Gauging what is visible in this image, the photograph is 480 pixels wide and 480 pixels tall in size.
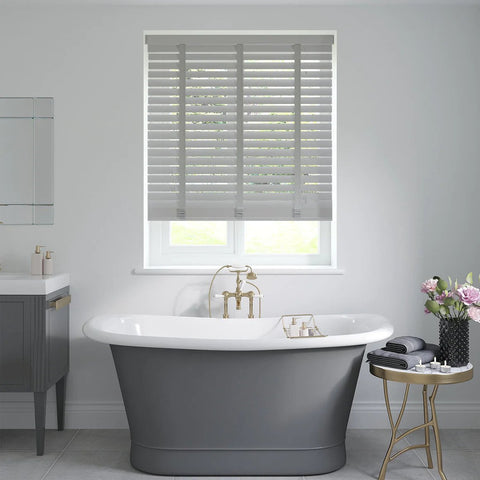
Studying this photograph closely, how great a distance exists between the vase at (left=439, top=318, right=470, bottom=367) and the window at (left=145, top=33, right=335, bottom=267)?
1053 millimetres

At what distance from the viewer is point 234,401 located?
2746 mm

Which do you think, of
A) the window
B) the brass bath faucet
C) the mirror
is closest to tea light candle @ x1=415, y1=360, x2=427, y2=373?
the brass bath faucet

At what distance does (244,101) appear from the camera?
3.53m

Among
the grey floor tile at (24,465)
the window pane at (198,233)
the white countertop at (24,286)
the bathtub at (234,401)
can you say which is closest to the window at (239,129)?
the window pane at (198,233)

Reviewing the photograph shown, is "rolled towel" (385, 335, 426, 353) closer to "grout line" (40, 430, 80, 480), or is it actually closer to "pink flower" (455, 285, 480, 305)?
"pink flower" (455, 285, 480, 305)

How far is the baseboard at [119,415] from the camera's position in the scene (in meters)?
3.49

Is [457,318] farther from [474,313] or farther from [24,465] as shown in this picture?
[24,465]

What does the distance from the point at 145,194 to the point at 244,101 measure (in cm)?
82

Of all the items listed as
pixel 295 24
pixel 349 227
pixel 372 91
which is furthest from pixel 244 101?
pixel 349 227

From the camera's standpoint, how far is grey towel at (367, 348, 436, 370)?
2.66 m

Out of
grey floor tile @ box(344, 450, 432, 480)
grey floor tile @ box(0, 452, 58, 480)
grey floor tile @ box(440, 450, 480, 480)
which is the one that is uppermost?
grey floor tile @ box(440, 450, 480, 480)

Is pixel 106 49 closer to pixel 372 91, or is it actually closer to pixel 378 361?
pixel 372 91

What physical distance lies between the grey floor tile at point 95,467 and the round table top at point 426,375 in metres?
1.15

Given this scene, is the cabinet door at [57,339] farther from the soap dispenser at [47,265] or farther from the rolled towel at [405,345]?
the rolled towel at [405,345]
